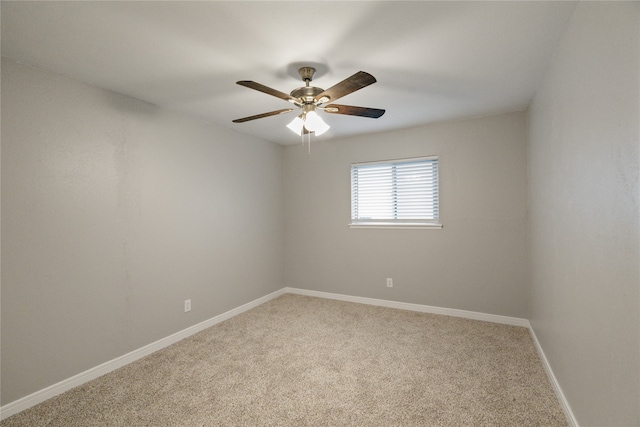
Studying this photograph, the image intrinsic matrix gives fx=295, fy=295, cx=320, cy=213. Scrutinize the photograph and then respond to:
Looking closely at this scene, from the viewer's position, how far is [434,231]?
366 cm

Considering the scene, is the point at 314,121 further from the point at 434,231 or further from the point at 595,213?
the point at 434,231

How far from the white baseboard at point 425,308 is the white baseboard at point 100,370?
128 centimetres

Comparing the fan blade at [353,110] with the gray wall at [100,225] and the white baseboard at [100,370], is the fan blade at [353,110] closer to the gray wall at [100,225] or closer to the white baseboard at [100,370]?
the gray wall at [100,225]

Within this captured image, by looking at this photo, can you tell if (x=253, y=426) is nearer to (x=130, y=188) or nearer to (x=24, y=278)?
(x=24, y=278)

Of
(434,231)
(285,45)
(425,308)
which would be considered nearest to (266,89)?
(285,45)

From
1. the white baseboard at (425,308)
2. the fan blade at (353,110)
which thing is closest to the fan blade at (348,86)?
the fan blade at (353,110)

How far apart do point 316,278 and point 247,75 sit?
305 cm

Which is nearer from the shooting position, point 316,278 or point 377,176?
point 377,176

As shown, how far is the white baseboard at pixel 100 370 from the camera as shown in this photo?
1.94 m

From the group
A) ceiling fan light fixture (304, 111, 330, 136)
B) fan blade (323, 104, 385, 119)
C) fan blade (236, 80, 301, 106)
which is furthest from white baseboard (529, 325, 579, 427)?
fan blade (236, 80, 301, 106)

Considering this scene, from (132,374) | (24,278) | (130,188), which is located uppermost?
(130,188)

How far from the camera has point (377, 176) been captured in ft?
13.4

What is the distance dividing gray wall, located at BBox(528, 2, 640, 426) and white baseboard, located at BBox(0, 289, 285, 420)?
3189 mm

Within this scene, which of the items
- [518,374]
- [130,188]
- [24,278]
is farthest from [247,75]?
[518,374]
